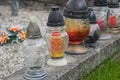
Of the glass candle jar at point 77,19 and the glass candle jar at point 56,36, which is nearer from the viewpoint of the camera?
the glass candle jar at point 56,36

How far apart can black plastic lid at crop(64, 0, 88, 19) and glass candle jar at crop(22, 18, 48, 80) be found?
41 cm

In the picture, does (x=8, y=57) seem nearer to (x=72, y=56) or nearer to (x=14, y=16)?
(x=72, y=56)

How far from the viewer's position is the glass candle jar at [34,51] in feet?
7.37

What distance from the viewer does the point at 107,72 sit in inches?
112

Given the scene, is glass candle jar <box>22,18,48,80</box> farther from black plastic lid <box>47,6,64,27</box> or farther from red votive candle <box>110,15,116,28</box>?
red votive candle <box>110,15,116,28</box>

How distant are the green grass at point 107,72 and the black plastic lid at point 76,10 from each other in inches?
19.1

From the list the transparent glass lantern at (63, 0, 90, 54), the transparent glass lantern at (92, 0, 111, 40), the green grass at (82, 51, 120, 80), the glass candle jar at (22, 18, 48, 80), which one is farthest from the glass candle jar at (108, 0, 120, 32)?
the glass candle jar at (22, 18, 48, 80)

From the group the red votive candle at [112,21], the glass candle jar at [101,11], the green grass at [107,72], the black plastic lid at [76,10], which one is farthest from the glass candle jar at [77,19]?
the red votive candle at [112,21]

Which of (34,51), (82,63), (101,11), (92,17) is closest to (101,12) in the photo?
(101,11)

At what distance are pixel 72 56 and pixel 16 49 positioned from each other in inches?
58.8

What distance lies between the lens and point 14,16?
5801 mm

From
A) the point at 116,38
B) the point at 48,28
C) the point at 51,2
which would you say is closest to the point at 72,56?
the point at 48,28

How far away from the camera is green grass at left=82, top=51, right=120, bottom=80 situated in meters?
2.75

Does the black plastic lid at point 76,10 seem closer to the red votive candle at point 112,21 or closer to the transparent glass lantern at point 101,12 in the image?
the transparent glass lantern at point 101,12
